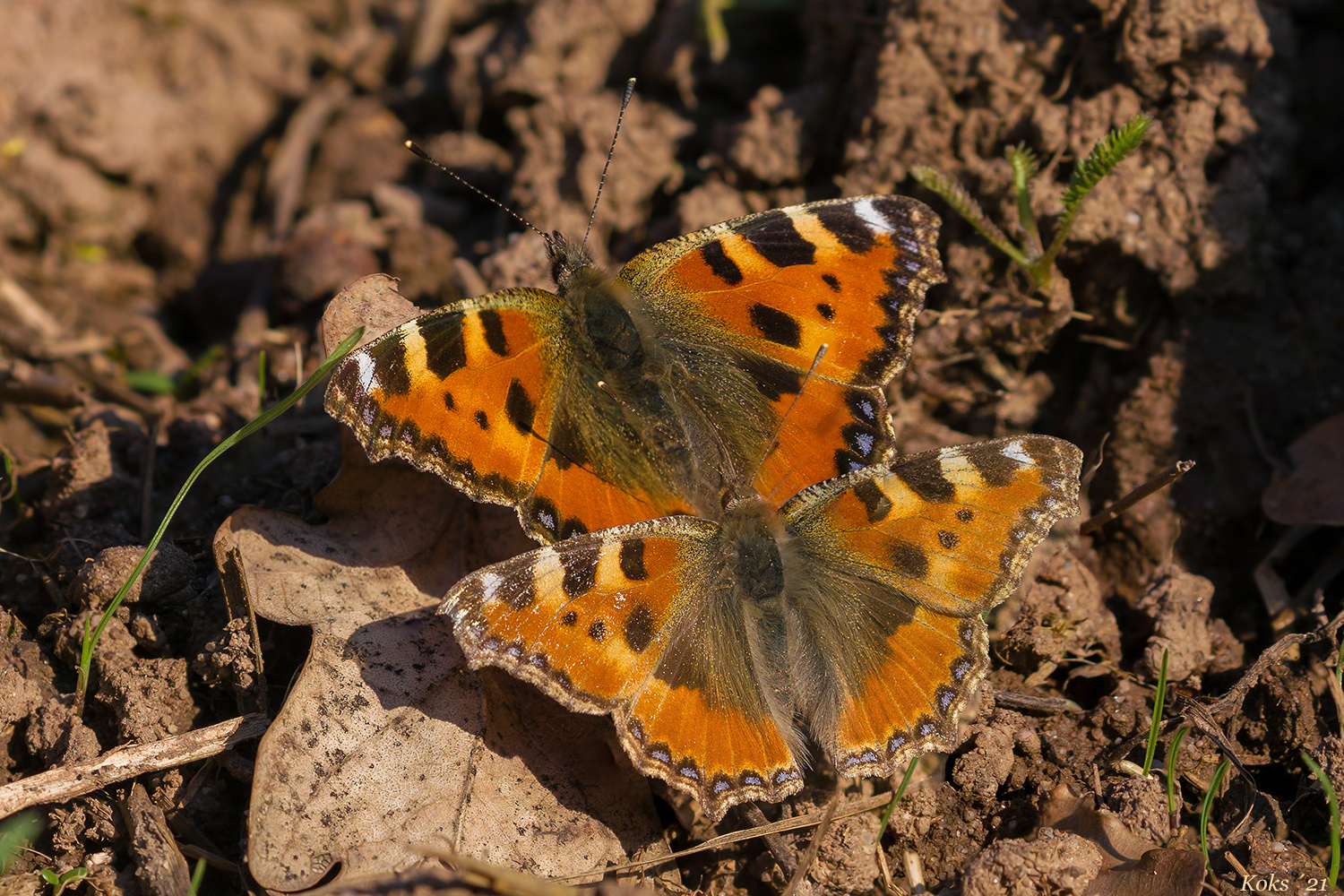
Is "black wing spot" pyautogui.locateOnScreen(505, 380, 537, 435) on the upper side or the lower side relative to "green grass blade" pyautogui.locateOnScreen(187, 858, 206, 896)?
upper

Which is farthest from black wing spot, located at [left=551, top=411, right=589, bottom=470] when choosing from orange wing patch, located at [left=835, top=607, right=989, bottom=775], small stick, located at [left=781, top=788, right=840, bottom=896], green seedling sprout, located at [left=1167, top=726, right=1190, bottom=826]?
green seedling sprout, located at [left=1167, top=726, right=1190, bottom=826]

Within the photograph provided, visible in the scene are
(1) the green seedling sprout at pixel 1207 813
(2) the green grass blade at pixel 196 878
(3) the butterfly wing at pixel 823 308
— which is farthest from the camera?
(3) the butterfly wing at pixel 823 308

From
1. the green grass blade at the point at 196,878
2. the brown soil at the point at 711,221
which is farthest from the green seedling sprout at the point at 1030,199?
the green grass blade at the point at 196,878

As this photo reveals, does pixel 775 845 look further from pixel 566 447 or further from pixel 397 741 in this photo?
pixel 566 447

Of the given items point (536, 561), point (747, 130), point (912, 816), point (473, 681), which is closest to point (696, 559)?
point (536, 561)

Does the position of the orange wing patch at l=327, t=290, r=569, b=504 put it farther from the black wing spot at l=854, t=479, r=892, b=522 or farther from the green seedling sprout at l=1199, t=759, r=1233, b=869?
the green seedling sprout at l=1199, t=759, r=1233, b=869

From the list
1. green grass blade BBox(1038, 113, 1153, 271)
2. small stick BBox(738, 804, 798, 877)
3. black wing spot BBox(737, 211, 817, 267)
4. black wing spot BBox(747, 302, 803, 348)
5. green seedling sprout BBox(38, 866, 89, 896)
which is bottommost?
green seedling sprout BBox(38, 866, 89, 896)

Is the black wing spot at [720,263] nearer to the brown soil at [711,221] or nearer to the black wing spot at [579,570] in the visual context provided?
the brown soil at [711,221]
